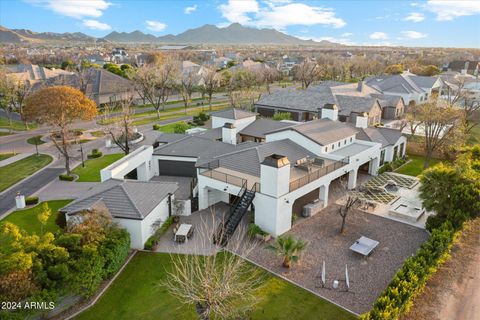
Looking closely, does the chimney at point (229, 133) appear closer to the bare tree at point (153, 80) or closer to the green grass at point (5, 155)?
Result: the green grass at point (5, 155)

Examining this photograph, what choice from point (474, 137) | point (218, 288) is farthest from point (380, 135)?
point (218, 288)

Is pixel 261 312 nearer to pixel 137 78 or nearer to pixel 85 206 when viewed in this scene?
pixel 85 206

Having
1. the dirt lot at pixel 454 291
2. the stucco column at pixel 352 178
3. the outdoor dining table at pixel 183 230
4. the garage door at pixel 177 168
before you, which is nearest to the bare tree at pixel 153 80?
the garage door at pixel 177 168

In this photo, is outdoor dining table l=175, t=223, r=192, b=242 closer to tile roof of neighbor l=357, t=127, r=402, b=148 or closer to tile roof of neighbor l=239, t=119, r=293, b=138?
tile roof of neighbor l=239, t=119, r=293, b=138

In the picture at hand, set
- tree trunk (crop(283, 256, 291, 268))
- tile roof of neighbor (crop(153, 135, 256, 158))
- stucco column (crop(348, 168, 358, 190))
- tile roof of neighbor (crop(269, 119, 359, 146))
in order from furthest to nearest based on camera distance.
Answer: tile roof of neighbor (crop(153, 135, 256, 158)) < tile roof of neighbor (crop(269, 119, 359, 146)) < stucco column (crop(348, 168, 358, 190)) < tree trunk (crop(283, 256, 291, 268))

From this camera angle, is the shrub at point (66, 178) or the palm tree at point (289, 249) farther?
the shrub at point (66, 178)

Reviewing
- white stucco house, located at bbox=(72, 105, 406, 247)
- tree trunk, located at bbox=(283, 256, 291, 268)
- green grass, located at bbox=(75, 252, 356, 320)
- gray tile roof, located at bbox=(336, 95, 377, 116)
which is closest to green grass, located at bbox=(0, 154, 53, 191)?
white stucco house, located at bbox=(72, 105, 406, 247)
